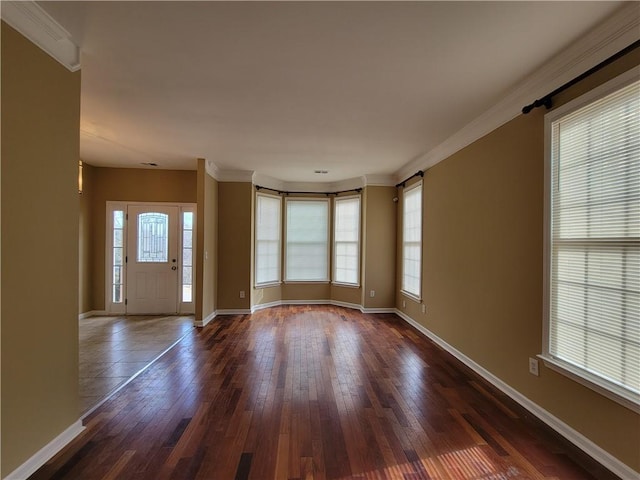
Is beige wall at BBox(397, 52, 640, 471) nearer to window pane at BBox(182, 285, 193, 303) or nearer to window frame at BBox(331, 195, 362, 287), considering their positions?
window frame at BBox(331, 195, 362, 287)

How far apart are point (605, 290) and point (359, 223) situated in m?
4.50

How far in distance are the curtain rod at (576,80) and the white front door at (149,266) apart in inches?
213

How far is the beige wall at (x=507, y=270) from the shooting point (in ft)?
6.46

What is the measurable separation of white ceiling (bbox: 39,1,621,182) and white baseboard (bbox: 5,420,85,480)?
2.46 meters

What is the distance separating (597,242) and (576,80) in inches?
41.2

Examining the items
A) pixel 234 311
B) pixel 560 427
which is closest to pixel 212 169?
pixel 234 311

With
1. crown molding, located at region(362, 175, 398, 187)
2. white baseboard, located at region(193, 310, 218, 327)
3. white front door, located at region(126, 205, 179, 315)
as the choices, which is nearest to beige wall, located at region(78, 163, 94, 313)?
white front door, located at region(126, 205, 179, 315)

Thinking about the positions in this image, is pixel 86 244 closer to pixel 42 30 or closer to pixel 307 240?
pixel 307 240

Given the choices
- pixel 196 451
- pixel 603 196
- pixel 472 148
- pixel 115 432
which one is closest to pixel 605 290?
pixel 603 196

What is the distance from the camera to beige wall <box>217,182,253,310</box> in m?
5.75

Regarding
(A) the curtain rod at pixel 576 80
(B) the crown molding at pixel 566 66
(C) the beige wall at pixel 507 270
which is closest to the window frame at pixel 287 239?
(C) the beige wall at pixel 507 270

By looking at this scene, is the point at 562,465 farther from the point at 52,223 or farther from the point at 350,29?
the point at 52,223

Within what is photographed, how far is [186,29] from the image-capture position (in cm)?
192

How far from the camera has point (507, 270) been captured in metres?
2.80
